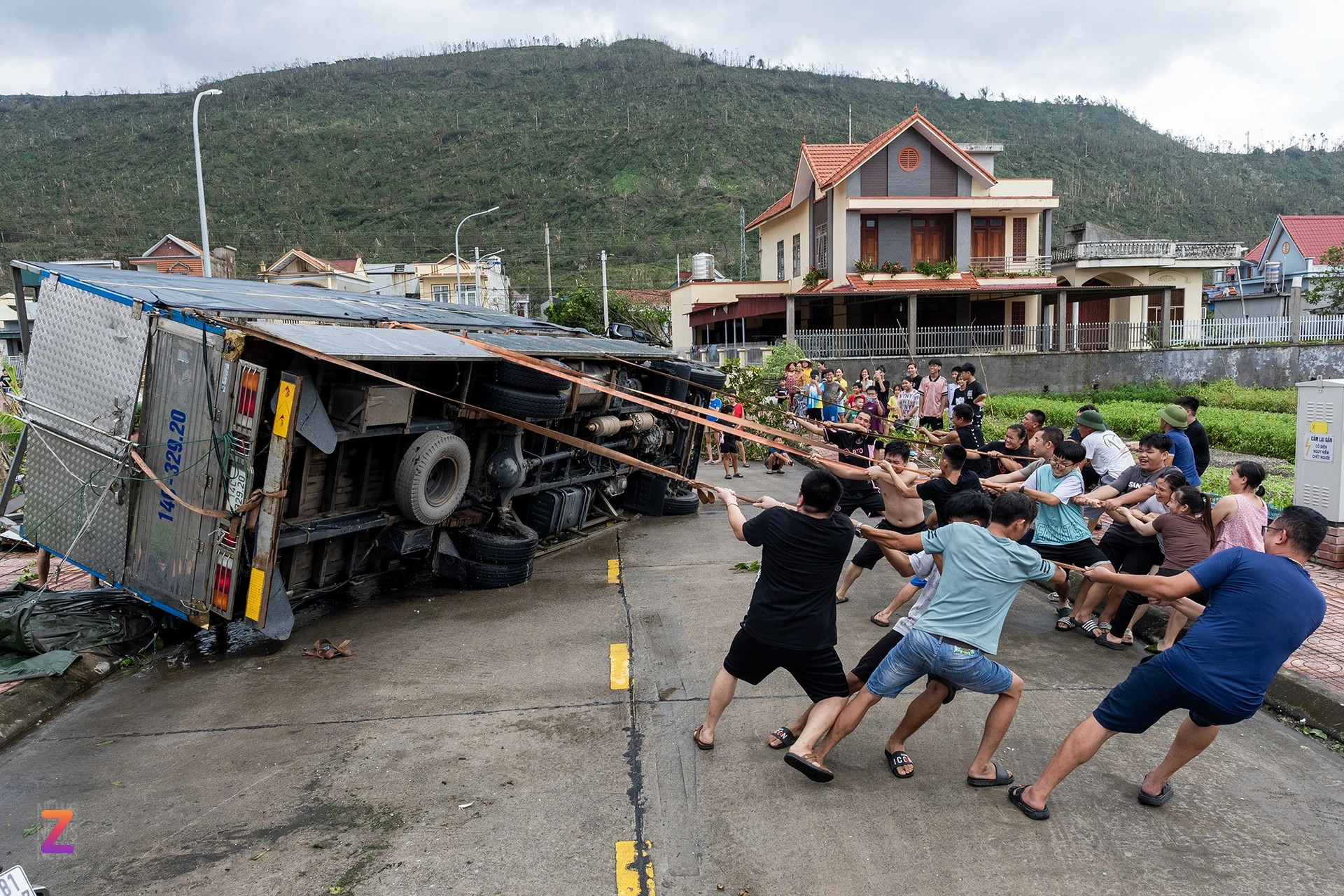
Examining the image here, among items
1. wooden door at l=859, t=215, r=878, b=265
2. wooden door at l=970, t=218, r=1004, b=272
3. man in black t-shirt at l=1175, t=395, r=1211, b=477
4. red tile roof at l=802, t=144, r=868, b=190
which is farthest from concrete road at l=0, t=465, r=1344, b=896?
wooden door at l=970, t=218, r=1004, b=272

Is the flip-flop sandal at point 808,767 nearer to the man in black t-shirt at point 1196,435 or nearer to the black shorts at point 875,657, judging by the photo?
the black shorts at point 875,657

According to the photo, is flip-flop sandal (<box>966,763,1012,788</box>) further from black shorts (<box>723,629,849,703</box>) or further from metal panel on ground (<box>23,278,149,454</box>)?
metal panel on ground (<box>23,278,149,454</box>)

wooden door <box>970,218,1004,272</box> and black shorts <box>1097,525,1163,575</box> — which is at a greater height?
wooden door <box>970,218,1004,272</box>

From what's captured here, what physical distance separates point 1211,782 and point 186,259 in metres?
42.4

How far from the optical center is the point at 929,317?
1409 inches

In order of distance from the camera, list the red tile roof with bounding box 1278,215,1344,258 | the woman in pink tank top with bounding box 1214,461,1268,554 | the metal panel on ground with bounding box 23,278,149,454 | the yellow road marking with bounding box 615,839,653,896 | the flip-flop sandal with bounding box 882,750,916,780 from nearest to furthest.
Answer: the yellow road marking with bounding box 615,839,653,896, the flip-flop sandal with bounding box 882,750,916,780, the woman in pink tank top with bounding box 1214,461,1268,554, the metal panel on ground with bounding box 23,278,149,454, the red tile roof with bounding box 1278,215,1344,258

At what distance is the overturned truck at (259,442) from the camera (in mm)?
6516

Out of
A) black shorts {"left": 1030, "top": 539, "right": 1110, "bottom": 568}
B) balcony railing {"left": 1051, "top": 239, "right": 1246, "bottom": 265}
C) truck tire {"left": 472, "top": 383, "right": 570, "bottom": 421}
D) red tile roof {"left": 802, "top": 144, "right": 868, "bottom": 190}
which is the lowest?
black shorts {"left": 1030, "top": 539, "right": 1110, "bottom": 568}

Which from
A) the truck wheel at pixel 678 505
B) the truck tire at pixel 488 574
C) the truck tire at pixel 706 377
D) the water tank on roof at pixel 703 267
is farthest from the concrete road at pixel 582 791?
the water tank on roof at pixel 703 267

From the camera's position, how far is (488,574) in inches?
353

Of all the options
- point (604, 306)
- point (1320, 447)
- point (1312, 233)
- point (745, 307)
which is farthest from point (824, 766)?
point (1312, 233)

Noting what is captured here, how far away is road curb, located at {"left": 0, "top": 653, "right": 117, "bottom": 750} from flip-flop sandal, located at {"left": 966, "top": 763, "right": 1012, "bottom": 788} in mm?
5804

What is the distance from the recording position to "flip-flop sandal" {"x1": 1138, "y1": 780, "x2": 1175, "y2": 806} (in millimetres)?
4605

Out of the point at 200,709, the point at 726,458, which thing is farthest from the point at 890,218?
the point at 200,709
